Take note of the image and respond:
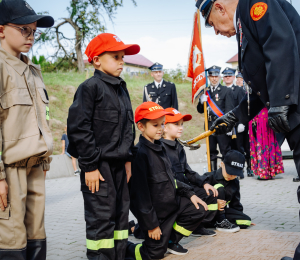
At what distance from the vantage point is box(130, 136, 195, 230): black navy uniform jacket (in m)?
3.39

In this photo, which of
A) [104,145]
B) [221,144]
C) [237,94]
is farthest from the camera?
[237,94]

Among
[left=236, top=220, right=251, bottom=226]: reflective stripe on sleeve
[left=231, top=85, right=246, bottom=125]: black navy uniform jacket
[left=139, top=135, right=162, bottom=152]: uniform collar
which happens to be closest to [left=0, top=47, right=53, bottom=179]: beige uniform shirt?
[left=139, top=135, right=162, bottom=152]: uniform collar

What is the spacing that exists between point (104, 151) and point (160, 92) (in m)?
6.65

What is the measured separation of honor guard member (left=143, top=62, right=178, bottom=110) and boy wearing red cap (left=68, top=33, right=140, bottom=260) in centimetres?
622

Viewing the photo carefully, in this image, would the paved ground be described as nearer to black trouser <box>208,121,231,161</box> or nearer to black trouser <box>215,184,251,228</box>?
black trouser <box>215,184,251,228</box>

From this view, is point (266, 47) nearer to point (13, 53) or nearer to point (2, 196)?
point (13, 53)

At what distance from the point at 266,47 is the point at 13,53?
1718 mm

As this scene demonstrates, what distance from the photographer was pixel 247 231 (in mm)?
4078

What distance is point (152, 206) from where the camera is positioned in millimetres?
3445

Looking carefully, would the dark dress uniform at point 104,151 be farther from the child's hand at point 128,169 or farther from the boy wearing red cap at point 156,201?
the boy wearing red cap at point 156,201

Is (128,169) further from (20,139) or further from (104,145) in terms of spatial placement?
(20,139)

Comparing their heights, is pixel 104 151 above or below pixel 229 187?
above

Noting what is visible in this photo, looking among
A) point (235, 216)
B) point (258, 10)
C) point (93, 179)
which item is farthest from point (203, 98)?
point (258, 10)

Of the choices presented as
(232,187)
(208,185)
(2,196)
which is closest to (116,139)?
(2,196)
